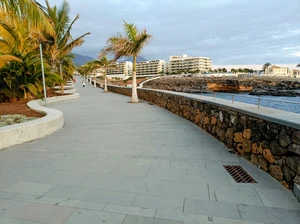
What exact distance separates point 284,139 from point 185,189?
156cm

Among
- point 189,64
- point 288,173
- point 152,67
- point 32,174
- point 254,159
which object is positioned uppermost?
point 189,64

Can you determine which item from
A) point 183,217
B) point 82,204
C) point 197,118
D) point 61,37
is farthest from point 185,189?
point 61,37

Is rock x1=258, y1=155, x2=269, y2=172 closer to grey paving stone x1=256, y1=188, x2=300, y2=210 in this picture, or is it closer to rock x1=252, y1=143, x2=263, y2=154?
rock x1=252, y1=143, x2=263, y2=154

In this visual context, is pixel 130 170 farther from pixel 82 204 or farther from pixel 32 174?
pixel 32 174

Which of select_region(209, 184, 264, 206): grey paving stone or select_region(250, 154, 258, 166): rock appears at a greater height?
select_region(250, 154, 258, 166): rock

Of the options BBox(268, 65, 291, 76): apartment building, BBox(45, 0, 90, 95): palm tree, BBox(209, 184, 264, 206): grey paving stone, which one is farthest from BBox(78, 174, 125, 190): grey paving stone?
BBox(268, 65, 291, 76): apartment building

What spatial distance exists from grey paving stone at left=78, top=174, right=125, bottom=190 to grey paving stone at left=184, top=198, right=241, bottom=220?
1102 mm

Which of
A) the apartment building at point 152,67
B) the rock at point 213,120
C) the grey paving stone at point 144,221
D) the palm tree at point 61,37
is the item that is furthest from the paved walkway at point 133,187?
the apartment building at point 152,67

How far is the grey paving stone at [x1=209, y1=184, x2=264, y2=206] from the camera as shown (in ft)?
8.71

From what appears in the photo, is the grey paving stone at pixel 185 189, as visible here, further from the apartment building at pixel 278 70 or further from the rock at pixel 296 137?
the apartment building at pixel 278 70

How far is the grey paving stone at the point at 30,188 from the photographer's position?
2.94 m

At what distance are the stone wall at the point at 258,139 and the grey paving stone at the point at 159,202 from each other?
1.57m

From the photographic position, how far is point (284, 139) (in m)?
2.89

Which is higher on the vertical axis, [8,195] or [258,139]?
[258,139]
